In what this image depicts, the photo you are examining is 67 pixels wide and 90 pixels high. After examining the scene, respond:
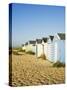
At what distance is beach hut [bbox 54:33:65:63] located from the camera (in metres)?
1.74

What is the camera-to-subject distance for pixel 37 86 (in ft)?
5.56

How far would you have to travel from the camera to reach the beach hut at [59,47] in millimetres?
1737

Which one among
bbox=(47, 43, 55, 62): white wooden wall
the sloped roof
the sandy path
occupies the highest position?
the sloped roof

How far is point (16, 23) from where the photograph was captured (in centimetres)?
166

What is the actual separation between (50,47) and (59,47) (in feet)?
0.25

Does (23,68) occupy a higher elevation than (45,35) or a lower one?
lower

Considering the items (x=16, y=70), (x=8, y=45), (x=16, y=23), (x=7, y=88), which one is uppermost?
(x=16, y=23)

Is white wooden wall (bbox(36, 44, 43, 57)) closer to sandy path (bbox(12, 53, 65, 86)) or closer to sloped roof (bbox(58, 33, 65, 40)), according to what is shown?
sandy path (bbox(12, 53, 65, 86))

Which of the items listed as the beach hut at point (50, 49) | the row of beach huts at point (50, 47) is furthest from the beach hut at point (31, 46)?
the beach hut at point (50, 49)

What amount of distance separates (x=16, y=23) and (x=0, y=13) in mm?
134

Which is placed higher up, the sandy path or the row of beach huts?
the row of beach huts

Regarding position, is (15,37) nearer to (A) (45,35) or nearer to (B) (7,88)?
(A) (45,35)

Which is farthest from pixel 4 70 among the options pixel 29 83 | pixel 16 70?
pixel 29 83

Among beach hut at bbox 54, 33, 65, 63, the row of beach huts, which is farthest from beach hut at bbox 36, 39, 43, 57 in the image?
beach hut at bbox 54, 33, 65, 63
